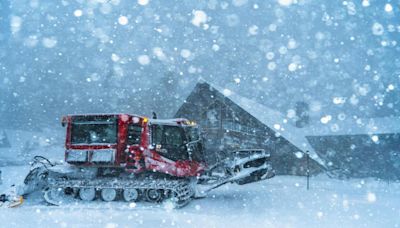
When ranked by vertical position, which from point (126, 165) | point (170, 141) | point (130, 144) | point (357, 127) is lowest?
point (126, 165)

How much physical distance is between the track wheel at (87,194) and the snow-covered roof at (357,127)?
918 inches

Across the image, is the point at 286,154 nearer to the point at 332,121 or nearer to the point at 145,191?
the point at 332,121

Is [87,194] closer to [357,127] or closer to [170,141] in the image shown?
[170,141]

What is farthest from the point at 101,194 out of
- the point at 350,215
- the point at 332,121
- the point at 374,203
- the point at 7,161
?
the point at 7,161

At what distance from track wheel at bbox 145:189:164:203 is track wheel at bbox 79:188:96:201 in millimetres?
1942

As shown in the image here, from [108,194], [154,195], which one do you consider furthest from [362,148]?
[108,194]

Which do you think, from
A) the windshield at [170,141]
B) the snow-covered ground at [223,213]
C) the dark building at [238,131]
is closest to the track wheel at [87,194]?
the snow-covered ground at [223,213]

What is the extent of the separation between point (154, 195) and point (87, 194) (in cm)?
242

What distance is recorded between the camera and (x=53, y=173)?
1205 centimetres

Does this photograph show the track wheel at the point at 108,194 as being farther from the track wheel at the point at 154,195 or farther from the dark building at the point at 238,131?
the dark building at the point at 238,131

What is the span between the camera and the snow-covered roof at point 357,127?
28.3 m

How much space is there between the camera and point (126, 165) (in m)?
11.7

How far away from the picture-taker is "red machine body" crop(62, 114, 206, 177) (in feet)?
38.1

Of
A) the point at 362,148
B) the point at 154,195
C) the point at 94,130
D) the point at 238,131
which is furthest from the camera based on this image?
the point at 362,148
